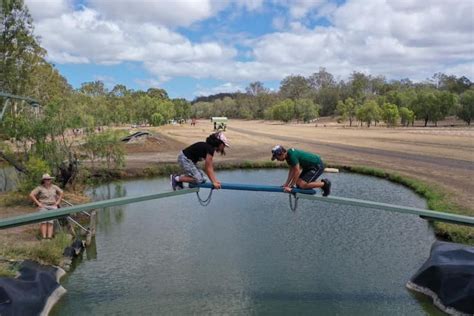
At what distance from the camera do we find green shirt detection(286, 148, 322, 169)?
11.7 m

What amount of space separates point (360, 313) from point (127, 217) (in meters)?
12.9

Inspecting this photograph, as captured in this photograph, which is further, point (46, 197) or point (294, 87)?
point (294, 87)

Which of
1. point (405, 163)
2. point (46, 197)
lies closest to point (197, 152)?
point (46, 197)

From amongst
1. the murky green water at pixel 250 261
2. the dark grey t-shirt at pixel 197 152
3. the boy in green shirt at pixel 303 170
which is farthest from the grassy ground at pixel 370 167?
the boy in green shirt at pixel 303 170

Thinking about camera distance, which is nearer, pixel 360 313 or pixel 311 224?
pixel 360 313

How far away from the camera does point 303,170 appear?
12367mm

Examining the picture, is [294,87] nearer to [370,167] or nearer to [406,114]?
[406,114]

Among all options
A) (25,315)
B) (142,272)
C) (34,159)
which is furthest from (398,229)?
(34,159)

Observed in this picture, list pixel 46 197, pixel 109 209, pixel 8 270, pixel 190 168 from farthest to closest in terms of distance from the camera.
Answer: pixel 109 209
pixel 46 197
pixel 190 168
pixel 8 270

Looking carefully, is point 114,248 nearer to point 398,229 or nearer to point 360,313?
point 360,313

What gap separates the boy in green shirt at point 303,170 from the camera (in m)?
11.7

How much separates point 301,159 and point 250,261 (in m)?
4.43

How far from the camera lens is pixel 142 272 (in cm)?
1427

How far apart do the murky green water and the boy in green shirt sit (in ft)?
9.23
